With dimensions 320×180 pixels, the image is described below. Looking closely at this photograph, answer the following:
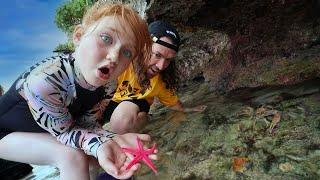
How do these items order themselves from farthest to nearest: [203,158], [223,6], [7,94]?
1. [223,6]
2. [203,158]
3. [7,94]

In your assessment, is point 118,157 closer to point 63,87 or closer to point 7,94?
point 63,87

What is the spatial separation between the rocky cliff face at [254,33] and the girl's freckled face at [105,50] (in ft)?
11.3

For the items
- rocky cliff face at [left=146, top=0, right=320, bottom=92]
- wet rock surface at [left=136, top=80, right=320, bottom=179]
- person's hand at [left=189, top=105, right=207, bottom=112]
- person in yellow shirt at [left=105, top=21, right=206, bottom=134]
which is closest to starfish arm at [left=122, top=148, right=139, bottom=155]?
wet rock surface at [left=136, top=80, right=320, bottom=179]

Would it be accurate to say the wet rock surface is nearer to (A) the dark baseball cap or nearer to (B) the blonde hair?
(A) the dark baseball cap

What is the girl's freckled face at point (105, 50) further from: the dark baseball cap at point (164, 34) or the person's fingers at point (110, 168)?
the dark baseball cap at point (164, 34)

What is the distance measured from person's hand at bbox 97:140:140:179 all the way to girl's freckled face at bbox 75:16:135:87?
49cm

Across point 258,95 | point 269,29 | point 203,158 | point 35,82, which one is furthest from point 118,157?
point 269,29

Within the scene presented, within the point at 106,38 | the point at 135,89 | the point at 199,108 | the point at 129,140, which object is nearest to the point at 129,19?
the point at 106,38

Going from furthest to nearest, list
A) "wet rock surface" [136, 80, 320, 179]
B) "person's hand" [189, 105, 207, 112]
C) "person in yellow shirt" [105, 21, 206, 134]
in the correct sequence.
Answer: "person's hand" [189, 105, 207, 112] → "person in yellow shirt" [105, 21, 206, 134] → "wet rock surface" [136, 80, 320, 179]

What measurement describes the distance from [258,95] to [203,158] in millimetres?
1875

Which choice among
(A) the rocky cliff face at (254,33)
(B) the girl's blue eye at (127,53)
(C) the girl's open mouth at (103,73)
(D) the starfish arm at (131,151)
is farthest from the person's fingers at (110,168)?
(A) the rocky cliff face at (254,33)

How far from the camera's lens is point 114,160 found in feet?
7.77

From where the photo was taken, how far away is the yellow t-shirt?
16.4 ft

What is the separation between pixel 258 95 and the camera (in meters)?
5.26
